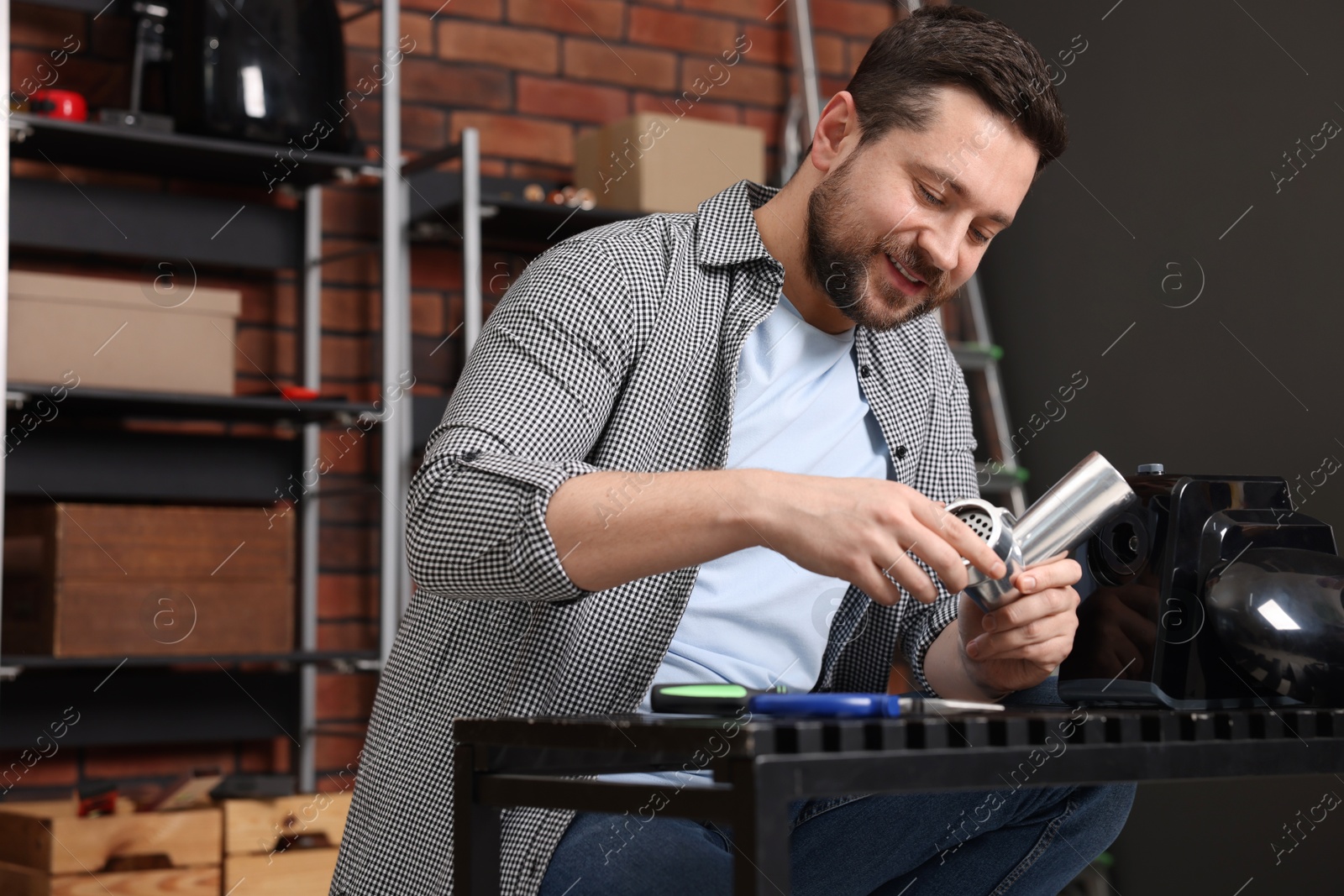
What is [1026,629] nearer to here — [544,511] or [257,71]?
[544,511]

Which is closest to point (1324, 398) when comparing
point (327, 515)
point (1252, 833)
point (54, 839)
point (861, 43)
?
point (1252, 833)

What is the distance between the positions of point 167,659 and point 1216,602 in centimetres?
154

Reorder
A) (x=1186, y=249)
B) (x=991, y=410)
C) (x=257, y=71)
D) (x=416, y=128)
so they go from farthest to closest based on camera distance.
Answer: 1. (x=991, y=410)
2. (x=416, y=128)
3. (x=1186, y=249)
4. (x=257, y=71)

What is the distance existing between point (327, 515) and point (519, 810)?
1.53 m

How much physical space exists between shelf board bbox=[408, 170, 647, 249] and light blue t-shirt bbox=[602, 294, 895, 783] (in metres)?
1.10

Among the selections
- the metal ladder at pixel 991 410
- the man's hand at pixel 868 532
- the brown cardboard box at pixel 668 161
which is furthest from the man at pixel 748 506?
the metal ladder at pixel 991 410

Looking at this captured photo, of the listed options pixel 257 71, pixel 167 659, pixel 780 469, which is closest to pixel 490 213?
pixel 257 71

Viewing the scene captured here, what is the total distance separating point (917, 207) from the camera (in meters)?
1.19

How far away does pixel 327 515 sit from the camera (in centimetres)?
240

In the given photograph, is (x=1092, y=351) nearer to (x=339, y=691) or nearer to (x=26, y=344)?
(x=339, y=691)

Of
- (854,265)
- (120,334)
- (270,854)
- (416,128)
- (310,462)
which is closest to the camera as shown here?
(854,265)

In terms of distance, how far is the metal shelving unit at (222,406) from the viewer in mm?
2098

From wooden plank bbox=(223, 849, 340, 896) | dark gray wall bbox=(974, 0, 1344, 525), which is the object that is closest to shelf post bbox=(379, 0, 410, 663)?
wooden plank bbox=(223, 849, 340, 896)

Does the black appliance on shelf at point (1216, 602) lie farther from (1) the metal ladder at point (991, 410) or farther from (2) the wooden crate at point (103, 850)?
(1) the metal ladder at point (991, 410)
